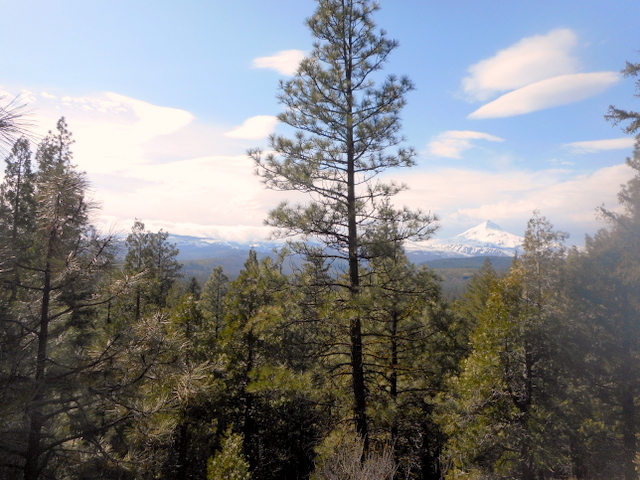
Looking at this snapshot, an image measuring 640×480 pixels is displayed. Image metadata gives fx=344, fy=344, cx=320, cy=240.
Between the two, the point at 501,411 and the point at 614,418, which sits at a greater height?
the point at 501,411

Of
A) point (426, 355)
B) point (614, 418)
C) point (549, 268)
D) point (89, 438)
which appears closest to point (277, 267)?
point (89, 438)

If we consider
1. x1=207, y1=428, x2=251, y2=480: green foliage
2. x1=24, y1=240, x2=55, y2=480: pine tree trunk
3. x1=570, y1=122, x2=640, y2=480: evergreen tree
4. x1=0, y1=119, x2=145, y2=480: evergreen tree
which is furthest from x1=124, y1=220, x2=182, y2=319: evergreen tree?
x1=570, y1=122, x2=640, y2=480: evergreen tree

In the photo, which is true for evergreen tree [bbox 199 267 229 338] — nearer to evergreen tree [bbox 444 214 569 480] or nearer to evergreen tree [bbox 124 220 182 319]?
evergreen tree [bbox 124 220 182 319]

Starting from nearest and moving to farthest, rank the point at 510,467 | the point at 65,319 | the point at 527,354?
the point at 65,319 < the point at 510,467 < the point at 527,354

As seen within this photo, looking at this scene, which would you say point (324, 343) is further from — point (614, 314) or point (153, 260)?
point (153, 260)

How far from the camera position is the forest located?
19.7ft

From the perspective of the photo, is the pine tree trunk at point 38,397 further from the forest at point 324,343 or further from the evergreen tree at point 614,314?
the evergreen tree at point 614,314

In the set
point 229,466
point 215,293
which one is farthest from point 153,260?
point 229,466

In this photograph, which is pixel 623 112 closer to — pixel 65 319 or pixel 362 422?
pixel 362 422

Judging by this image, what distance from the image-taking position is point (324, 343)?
343 inches

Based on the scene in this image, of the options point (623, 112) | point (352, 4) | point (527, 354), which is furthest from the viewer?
point (527, 354)

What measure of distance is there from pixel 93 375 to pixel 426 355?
11.6 meters

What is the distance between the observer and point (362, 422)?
8.26 m

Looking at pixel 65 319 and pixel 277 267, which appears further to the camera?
pixel 277 267
